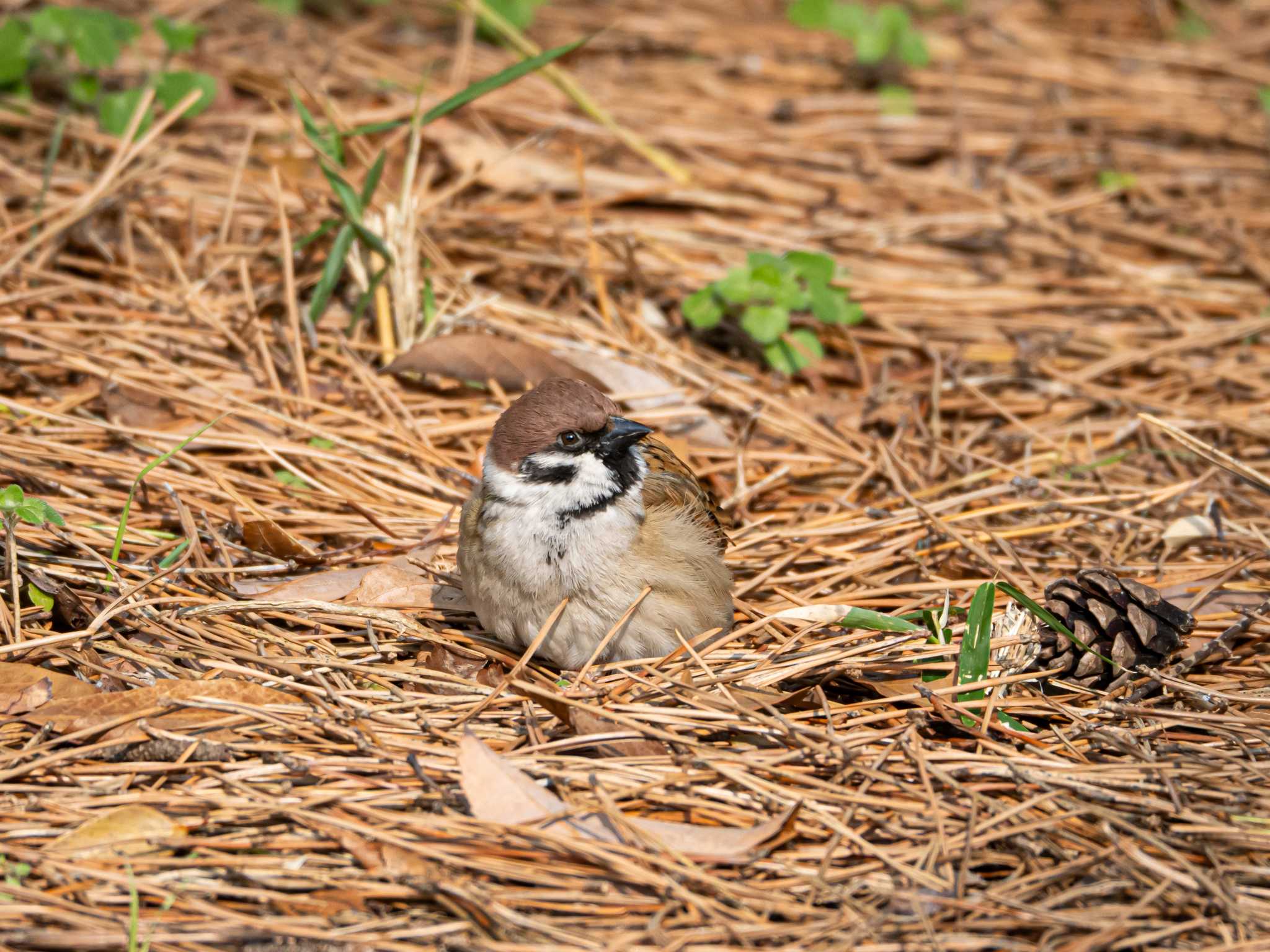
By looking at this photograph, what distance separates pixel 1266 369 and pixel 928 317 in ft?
5.11

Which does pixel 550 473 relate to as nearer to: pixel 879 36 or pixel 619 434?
pixel 619 434

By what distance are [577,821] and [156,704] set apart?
119 centimetres

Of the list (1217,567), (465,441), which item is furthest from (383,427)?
(1217,567)

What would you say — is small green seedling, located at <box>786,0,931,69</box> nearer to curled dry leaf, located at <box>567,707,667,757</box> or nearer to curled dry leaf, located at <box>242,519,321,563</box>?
curled dry leaf, located at <box>242,519,321,563</box>

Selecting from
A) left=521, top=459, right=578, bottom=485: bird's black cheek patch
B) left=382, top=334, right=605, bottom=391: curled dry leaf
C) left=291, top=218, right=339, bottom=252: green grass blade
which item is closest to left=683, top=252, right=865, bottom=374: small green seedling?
left=382, top=334, right=605, bottom=391: curled dry leaf

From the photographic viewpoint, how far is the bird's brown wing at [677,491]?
394 cm

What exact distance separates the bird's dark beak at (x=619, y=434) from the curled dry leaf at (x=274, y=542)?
1134mm

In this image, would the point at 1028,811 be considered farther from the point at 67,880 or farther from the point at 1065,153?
the point at 1065,153

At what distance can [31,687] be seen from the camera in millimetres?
3191

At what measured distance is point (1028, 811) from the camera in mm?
2990

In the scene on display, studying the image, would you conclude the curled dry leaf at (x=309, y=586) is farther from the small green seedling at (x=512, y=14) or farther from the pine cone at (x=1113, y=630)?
the small green seedling at (x=512, y=14)

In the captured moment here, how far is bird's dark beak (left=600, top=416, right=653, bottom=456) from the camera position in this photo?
148 inches

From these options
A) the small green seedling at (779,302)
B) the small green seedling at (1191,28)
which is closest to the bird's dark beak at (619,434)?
the small green seedling at (779,302)

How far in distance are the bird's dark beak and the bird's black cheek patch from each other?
0.12 m
